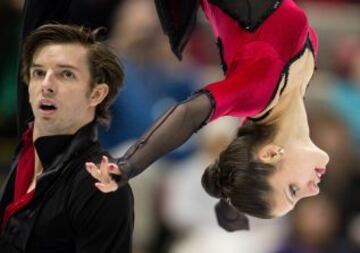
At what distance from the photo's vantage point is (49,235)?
9.94ft

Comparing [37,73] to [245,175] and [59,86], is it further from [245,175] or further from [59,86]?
[245,175]

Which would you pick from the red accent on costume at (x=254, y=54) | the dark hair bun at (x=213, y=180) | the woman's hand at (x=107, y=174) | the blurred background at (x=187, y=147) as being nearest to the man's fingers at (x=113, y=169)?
the woman's hand at (x=107, y=174)

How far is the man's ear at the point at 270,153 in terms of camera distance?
3.06 metres

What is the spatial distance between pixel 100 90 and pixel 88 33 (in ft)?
0.53

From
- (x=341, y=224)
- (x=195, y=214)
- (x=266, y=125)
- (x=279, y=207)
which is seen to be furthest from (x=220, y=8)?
(x=341, y=224)

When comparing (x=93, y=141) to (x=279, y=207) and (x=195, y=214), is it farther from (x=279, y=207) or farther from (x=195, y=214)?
(x=195, y=214)

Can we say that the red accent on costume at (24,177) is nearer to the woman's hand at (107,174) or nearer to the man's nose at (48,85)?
the man's nose at (48,85)

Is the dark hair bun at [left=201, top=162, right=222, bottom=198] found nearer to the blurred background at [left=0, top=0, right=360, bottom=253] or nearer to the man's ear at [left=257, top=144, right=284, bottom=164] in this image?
the man's ear at [left=257, top=144, right=284, bottom=164]

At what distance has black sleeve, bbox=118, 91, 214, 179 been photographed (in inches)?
102

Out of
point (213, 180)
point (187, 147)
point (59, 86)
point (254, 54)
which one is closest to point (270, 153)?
point (213, 180)

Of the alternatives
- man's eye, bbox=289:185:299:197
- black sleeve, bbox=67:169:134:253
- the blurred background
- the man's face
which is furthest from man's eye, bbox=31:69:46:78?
the blurred background

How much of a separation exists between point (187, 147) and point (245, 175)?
1452 mm

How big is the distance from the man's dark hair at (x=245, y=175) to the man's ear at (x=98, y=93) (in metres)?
0.38

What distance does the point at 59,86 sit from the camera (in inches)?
117
